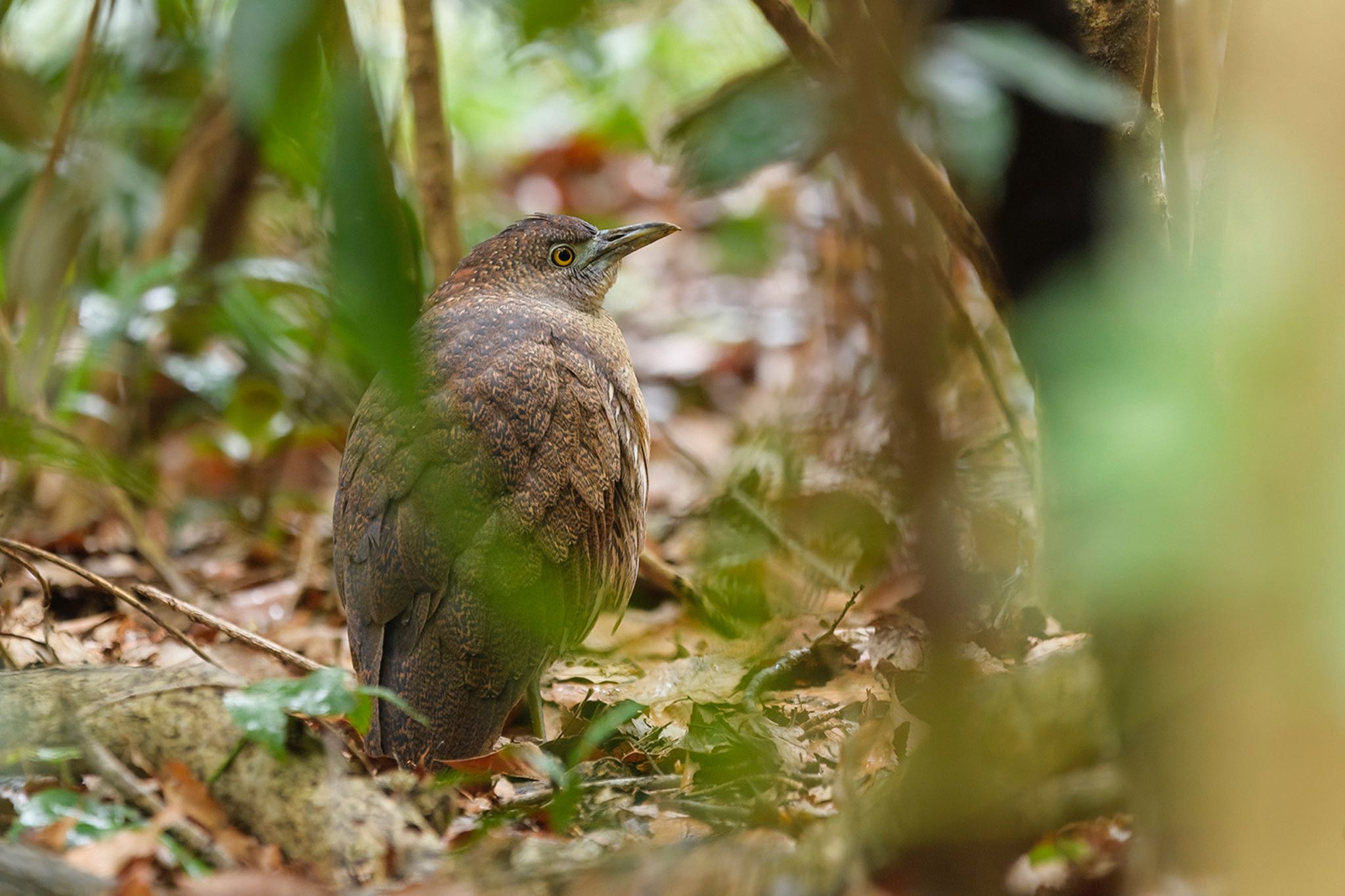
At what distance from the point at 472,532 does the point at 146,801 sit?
1.11m

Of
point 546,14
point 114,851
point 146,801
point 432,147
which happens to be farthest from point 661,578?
point 546,14

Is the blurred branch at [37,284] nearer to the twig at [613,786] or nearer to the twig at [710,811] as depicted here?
the twig at [613,786]

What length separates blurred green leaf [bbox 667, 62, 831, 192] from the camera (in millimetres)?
1736

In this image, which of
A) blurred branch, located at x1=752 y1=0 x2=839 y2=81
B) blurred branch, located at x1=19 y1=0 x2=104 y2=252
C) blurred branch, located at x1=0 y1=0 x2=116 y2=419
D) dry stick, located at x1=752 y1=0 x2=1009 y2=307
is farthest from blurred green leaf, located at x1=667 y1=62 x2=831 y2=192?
blurred branch, located at x1=0 y1=0 x2=116 y2=419

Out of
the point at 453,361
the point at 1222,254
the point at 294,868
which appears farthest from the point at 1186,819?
the point at 453,361

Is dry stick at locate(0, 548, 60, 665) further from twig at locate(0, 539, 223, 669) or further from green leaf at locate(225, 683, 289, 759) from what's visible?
green leaf at locate(225, 683, 289, 759)

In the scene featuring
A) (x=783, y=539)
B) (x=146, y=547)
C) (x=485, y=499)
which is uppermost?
(x=783, y=539)

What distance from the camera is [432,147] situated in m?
4.50

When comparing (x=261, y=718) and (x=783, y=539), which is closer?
(x=783, y=539)

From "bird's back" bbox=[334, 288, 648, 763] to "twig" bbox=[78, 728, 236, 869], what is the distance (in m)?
0.84

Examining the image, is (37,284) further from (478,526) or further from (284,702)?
(284,702)

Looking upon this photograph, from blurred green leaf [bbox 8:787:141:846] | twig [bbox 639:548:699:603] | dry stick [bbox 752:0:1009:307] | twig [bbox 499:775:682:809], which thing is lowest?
twig [bbox 639:548:699:603]

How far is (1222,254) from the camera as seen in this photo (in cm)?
123

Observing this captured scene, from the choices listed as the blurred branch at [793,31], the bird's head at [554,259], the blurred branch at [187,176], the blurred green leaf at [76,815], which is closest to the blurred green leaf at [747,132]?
the blurred branch at [793,31]
